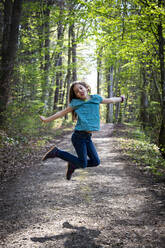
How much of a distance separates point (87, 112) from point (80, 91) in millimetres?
427

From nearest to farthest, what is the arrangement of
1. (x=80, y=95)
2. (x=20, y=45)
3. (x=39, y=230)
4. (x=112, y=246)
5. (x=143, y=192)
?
(x=112, y=246) < (x=39, y=230) < (x=80, y=95) < (x=143, y=192) < (x=20, y=45)

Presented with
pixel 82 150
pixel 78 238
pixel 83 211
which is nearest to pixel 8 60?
pixel 82 150

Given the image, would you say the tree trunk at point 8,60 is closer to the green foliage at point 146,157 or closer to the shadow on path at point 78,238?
the green foliage at point 146,157

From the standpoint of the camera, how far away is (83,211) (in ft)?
14.4

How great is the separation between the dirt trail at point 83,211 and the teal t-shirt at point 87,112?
161 cm

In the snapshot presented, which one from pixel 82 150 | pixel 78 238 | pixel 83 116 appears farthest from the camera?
pixel 82 150

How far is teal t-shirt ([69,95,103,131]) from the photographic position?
4348 millimetres

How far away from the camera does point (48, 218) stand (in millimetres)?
4117

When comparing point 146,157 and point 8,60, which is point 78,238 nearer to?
point 146,157

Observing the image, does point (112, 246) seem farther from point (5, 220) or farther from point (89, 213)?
point (5, 220)

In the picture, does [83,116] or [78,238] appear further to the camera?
[83,116]

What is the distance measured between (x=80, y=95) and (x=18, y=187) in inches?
127

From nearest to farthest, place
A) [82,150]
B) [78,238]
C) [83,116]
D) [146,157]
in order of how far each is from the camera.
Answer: [78,238] → [83,116] → [82,150] → [146,157]

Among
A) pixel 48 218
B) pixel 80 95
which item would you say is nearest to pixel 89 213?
pixel 48 218
